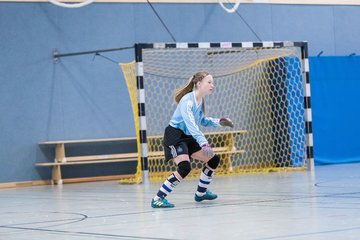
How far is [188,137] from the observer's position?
9.05 m

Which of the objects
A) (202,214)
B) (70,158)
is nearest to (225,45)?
(70,158)

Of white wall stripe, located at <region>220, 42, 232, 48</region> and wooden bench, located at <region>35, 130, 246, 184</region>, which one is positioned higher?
white wall stripe, located at <region>220, 42, 232, 48</region>

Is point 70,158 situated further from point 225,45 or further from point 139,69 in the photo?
point 225,45

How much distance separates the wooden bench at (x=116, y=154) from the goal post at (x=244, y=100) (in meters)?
0.03

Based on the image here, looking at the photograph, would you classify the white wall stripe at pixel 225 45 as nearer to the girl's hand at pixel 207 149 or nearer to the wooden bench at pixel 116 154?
the wooden bench at pixel 116 154

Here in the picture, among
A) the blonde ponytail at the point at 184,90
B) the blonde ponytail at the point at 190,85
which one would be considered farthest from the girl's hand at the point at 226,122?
the blonde ponytail at the point at 184,90

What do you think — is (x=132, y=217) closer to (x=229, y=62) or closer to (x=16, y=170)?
(x=16, y=170)

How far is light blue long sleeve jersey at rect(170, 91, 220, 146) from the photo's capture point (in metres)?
8.64

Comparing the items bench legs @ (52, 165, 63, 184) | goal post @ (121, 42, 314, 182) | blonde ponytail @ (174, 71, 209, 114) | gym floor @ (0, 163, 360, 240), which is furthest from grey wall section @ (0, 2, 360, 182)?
blonde ponytail @ (174, 71, 209, 114)

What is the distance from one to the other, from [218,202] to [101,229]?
101 inches

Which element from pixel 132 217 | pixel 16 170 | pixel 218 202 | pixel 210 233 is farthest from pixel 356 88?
pixel 210 233

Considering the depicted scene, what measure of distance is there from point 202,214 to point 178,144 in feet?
4.91

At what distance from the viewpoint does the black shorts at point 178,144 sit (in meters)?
8.95

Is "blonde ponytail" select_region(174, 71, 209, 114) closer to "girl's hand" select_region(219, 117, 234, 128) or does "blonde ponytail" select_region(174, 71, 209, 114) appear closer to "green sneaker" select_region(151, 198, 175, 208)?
"girl's hand" select_region(219, 117, 234, 128)
